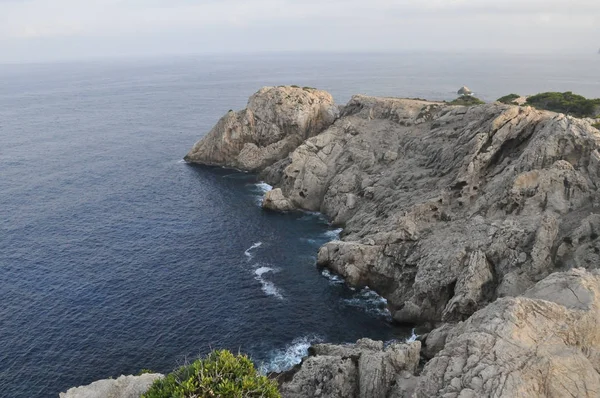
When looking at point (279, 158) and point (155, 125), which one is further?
point (155, 125)

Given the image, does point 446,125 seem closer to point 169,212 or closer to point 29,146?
point 169,212

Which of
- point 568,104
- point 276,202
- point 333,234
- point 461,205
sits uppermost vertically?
point 568,104

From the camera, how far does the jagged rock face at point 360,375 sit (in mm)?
40750

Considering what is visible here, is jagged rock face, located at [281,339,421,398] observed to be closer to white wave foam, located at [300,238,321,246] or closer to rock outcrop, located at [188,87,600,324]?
rock outcrop, located at [188,87,600,324]

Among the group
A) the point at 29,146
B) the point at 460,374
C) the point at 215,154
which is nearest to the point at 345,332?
the point at 460,374

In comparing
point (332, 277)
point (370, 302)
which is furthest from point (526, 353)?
point (332, 277)

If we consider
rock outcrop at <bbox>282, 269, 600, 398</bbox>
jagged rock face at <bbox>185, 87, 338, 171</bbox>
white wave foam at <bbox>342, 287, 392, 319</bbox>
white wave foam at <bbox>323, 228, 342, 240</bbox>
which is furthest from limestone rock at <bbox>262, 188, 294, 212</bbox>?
rock outcrop at <bbox>282, 269, 600, 398</bbox>

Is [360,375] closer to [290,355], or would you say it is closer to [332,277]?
[290,355]

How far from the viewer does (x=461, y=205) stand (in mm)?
72375

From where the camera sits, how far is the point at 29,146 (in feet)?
494

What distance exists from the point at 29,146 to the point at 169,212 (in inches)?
3287

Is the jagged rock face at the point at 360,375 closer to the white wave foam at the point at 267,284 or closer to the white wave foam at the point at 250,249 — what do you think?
the white wave foam at the point at 267,284

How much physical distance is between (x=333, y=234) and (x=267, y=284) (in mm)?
21807

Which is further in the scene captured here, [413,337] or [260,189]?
[260,189]
